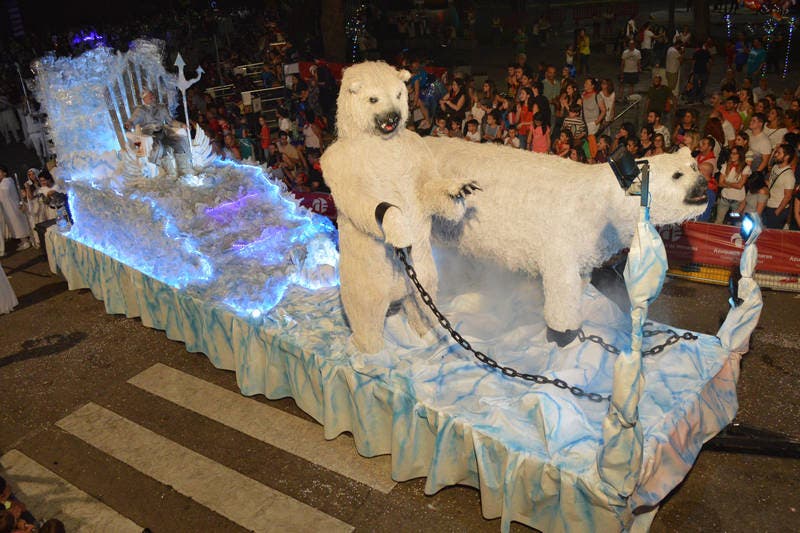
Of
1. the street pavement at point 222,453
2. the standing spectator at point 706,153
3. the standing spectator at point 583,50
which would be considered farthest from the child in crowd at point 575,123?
the standing spectator at point 583,50

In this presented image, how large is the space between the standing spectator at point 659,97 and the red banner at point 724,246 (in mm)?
3611

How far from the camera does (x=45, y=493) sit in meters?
5.08

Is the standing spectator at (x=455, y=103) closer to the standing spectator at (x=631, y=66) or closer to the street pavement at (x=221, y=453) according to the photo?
the standing spectator at (x=631, y=66)

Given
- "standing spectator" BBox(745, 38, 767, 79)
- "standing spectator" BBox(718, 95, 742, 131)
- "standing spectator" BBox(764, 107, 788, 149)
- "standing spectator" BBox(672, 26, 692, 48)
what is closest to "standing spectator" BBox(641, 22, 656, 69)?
"standing spectator" BBox(672, 26, 692, 48)

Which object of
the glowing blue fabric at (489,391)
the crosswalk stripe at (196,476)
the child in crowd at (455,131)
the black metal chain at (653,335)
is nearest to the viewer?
the glowing blue fabric at (489,391)

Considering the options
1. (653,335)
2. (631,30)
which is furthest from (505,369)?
(631,30)

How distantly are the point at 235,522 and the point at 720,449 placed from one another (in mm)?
3607

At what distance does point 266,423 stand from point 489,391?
7.04 ft

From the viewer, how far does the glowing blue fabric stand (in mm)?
3984

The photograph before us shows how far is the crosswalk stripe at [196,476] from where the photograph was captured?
15.0 ft

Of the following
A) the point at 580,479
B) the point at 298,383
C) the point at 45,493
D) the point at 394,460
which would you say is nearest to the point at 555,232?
the point at 580,479

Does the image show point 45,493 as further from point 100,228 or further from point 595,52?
point 595,52

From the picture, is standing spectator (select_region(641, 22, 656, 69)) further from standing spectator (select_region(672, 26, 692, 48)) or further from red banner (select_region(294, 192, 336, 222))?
red banner (select_region(294, 192, 336, 222))

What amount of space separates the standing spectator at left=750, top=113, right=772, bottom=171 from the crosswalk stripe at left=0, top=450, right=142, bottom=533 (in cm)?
803
